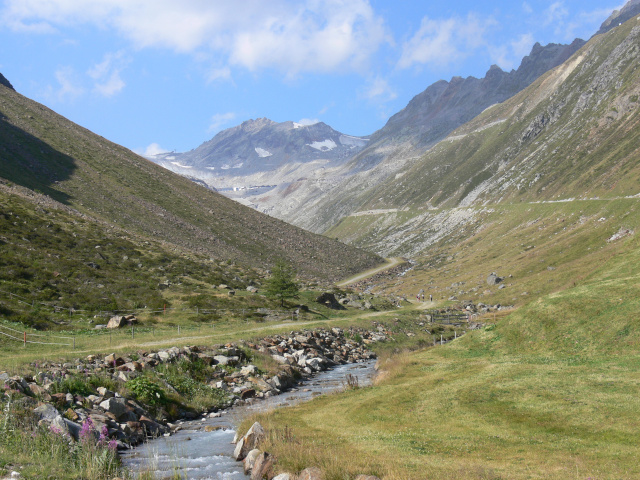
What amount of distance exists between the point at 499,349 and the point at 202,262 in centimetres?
6270

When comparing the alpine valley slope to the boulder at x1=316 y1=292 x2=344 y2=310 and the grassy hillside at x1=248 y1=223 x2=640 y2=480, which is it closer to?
the boulder at x1=316 y1=292 x2=344 y2=310

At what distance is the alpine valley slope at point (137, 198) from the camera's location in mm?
101812

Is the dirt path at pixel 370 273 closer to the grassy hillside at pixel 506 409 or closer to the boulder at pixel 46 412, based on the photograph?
the grassy hillside at pixel 506 409

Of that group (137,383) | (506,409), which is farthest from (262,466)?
(137,383)

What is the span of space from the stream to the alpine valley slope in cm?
6603

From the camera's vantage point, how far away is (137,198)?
11650 centimetres

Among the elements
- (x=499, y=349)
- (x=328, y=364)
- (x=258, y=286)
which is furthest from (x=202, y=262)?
(x=499, y=349)

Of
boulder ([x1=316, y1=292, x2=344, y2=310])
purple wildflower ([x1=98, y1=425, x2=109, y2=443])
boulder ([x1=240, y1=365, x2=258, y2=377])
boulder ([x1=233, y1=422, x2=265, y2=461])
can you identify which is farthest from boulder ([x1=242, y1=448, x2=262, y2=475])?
boulder ([x1=316, y1=292, x2=344, y2=310])

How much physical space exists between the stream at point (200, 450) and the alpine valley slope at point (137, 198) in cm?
6603

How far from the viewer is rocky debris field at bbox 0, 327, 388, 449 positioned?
20031 millimetres

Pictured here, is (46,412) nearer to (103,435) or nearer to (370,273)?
(103,435)

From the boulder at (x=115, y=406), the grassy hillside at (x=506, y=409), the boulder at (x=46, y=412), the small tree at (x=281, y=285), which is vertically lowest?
the grassy hillside at (x=506, y=409)

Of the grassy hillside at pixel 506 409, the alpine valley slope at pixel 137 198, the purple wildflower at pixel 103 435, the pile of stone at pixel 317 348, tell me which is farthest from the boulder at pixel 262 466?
the alpine valley slope at pixel 137 198

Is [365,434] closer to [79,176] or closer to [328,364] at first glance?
[328,364]
